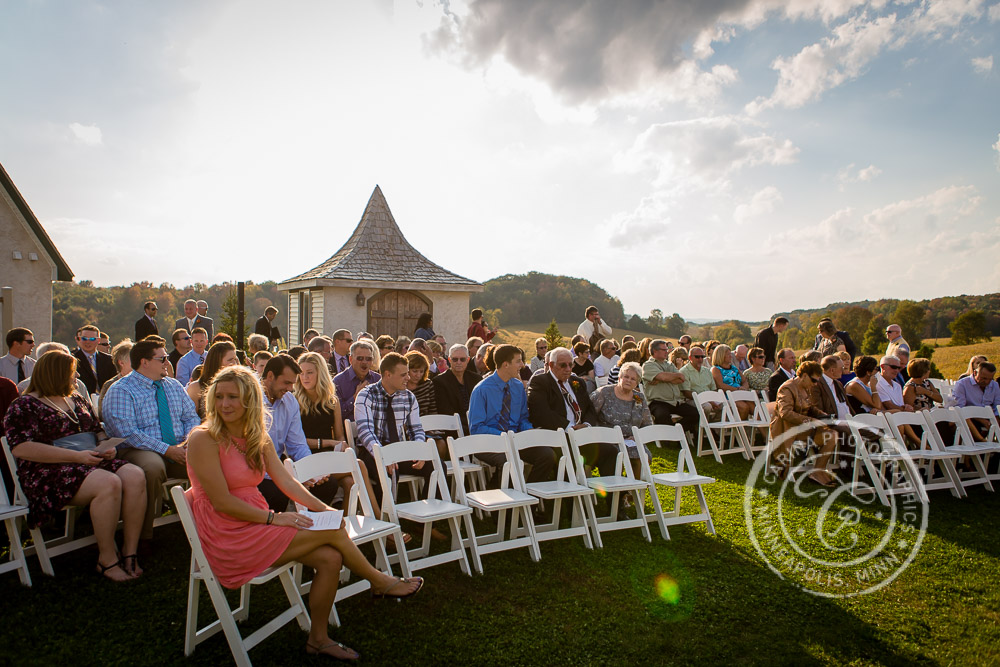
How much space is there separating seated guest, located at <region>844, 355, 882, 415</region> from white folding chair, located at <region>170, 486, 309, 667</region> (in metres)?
7.64

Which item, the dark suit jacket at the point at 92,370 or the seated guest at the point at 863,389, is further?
the dark suit jacket at the point at 92,370

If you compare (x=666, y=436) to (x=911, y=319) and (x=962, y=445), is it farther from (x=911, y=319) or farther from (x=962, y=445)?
(x=911, y=319)

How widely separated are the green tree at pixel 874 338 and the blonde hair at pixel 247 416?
18.8m

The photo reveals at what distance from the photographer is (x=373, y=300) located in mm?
15797

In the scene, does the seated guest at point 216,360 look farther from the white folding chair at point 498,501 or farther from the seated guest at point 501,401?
the seated guest at point 501,401

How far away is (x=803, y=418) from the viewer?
7199 millimetres

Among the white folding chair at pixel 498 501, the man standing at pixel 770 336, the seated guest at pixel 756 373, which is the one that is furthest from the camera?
the man standing at pixel 770 336

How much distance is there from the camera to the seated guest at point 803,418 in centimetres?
724

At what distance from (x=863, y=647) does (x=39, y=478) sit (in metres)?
5.57

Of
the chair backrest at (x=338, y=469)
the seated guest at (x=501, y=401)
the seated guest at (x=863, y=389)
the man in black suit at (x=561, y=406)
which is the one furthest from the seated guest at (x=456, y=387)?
the seated guest at (x=863, y=389)

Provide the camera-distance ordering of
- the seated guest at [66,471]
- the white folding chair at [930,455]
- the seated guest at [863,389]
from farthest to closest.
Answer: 1. the seated guest at [863,389]
2. the white folding chair at [930,455]
3. the seated guest at [66,471]

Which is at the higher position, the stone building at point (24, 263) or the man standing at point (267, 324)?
the stone building at point (24, 263)

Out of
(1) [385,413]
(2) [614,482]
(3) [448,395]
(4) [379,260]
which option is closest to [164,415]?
(1) [385,413]

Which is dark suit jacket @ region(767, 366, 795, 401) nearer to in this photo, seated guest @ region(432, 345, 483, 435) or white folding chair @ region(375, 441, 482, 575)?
seated guest @ region(432, 345, 483, 435)
